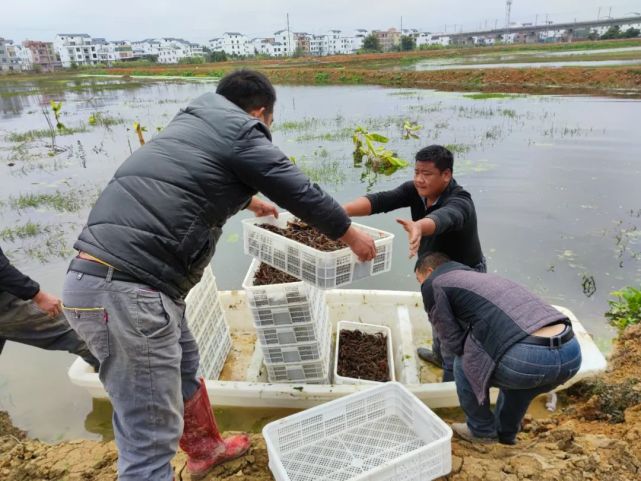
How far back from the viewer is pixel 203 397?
2.28 m

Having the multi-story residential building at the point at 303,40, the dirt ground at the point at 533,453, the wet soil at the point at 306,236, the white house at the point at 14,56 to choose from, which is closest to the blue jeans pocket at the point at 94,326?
the dirt ground at the point at 533,453

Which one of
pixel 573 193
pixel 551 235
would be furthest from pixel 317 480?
pixel 573 193

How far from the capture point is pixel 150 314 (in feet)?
5.34

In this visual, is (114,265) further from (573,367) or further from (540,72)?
(540,72)

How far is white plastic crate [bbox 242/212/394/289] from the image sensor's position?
2.42 m

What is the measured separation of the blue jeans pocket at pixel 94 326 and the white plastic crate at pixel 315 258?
116 cm

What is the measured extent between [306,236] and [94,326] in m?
1.53

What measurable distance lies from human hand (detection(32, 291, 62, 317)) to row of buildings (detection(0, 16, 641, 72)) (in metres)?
97.6

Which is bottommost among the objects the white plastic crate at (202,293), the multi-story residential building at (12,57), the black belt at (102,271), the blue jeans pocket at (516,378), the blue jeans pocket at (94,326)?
the white plastic crate at (202,293)

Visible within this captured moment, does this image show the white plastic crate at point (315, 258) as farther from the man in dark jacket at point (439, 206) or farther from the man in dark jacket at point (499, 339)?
the man in dark jacket at point (499, 339)

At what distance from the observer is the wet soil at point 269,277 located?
312cm

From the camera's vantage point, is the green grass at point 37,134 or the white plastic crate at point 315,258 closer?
the white plastic crate at point 315,258

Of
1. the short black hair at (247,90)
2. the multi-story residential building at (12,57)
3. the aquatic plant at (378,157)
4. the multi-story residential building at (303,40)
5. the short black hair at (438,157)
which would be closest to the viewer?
the short black hair at (247,90)

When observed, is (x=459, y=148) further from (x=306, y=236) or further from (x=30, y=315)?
(x=30, y=315)
